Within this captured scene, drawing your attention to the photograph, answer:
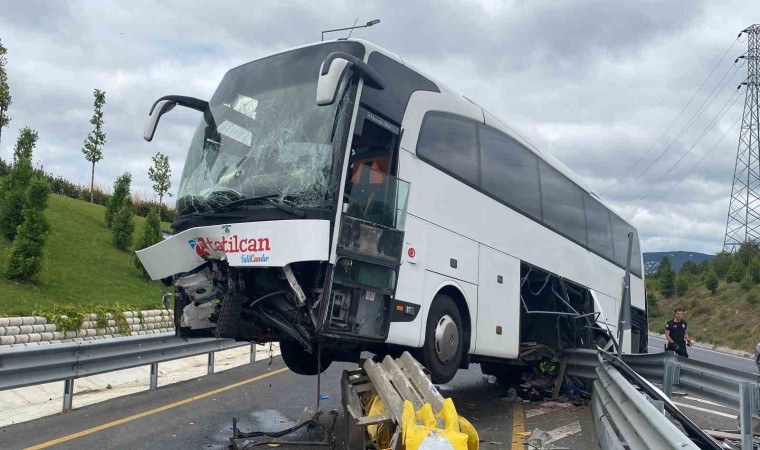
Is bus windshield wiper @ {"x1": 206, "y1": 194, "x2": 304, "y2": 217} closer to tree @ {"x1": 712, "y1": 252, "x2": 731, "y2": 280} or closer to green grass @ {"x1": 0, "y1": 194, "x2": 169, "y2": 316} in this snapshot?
green grass @ {"x1": 0, "y1": 194, "x2": 169, "y2": 316}

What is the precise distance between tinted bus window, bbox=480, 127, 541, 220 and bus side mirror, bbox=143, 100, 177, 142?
157 inches

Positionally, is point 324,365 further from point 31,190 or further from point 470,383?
point 31,190

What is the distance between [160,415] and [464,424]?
170 inches

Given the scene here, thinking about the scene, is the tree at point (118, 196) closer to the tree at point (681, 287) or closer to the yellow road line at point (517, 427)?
the yellow road line at point (517, 427)

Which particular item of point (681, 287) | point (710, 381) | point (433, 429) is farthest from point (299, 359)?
point (681, 287)

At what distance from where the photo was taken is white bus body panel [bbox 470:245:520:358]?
29.0ft

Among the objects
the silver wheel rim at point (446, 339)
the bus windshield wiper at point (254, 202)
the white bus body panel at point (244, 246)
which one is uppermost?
the bus windshield wiper at point (254, 202)

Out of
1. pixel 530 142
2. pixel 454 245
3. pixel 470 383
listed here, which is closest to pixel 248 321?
pixel 454 245

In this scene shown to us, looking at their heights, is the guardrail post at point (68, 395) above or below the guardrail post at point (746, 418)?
below

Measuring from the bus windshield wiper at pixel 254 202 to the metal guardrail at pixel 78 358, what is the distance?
9.58 feet

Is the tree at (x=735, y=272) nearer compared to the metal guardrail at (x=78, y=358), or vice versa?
the metal guardrail at (x=78, y=358)

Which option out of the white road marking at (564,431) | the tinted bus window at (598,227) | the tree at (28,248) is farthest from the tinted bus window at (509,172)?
the tree at (28,248)

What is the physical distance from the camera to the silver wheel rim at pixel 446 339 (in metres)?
7.71

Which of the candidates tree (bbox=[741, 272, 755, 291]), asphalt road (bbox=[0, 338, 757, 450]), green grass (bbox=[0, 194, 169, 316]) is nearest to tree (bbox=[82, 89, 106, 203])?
green grass (bbox=[0, 194, 169, 316])
